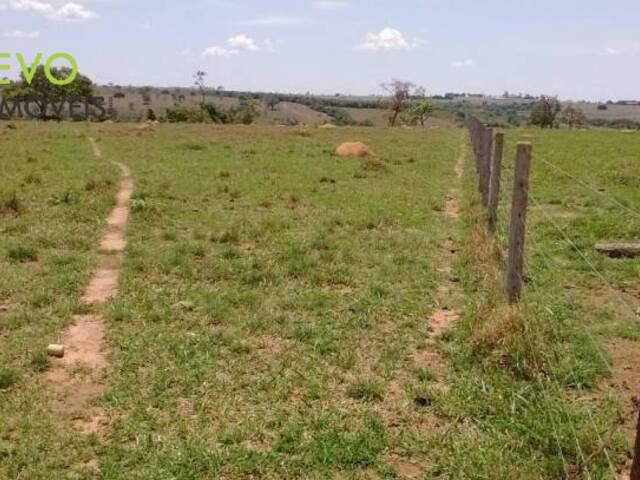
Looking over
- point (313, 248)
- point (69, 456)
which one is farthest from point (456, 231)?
point (69, 456)

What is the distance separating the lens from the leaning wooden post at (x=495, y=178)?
10250 mm

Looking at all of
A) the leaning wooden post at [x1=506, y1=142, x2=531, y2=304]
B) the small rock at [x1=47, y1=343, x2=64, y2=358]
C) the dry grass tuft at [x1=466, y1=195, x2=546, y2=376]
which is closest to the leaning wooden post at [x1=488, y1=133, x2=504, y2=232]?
the dry grass tuft at [x1=466, y1=195, x2=546, y2=376]

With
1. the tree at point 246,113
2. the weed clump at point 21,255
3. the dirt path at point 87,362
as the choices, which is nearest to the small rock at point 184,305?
the dirt path at point 87,362

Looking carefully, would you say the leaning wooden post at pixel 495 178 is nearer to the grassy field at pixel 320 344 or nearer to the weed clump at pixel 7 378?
the grassy field at pixel 320 344

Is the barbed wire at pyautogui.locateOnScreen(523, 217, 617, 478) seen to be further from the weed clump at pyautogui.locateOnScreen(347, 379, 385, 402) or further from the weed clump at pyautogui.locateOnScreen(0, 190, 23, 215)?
the weed clump at pyautogui.locateOnScreen(0, 190, 23, 215)

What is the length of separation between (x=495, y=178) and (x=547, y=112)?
2525 inches

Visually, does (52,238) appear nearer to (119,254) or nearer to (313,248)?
(119,254)

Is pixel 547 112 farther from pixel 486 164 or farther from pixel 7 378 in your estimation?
pixel 7 378

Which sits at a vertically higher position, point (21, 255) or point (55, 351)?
point (21, 255)

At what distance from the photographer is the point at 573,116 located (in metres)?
73.3

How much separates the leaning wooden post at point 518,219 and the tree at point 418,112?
70.7m

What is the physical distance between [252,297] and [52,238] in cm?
446

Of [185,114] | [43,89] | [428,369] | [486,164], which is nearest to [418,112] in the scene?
[185,114]

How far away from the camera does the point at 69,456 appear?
15.6 feet
